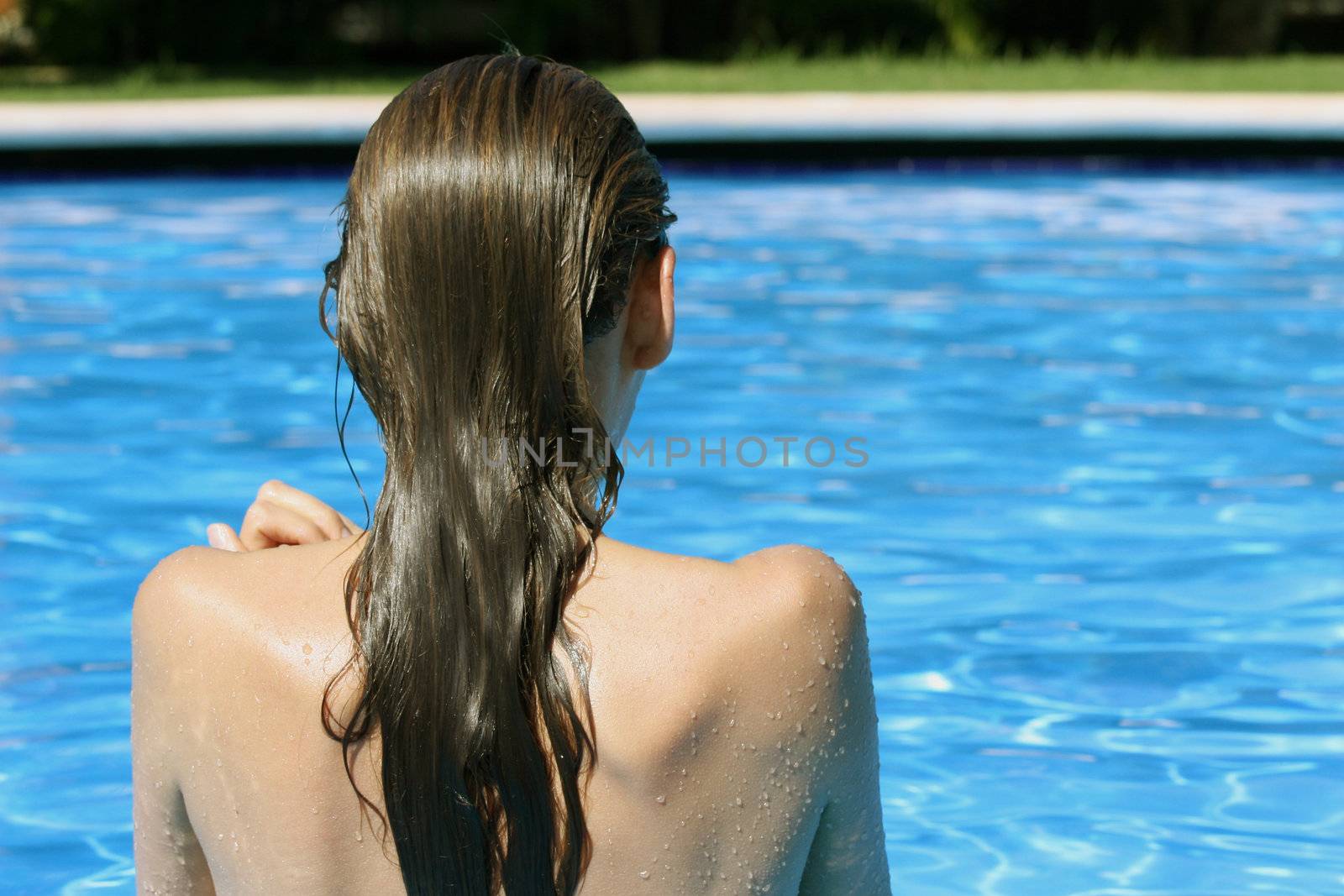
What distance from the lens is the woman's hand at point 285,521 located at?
5.59 feet

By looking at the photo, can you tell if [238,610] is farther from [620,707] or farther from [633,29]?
[633,29]

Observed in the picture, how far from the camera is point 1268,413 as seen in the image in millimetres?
5801

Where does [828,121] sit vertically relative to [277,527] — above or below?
below

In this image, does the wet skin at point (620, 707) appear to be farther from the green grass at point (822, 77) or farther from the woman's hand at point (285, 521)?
the green grass at point (822, 77)

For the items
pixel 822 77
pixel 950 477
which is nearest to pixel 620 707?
pixel 950 477

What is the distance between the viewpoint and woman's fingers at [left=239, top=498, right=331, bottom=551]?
1702 mm

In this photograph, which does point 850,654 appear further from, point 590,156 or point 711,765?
point 590,156

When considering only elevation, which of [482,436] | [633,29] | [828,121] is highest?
[482,436]

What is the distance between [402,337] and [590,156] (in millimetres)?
211

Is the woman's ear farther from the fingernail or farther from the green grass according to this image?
the green grass

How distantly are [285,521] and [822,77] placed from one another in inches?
498

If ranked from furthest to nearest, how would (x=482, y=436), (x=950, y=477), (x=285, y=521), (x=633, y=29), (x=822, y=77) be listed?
(x=633, y=29) → (x=822, y=77) → (x=950, y=477) → (x=285, y=521) → (x=482, y=436)

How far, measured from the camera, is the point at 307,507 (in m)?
1.71

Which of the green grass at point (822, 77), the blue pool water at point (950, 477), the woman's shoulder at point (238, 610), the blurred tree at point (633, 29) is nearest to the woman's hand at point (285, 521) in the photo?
the woman's shoulder at point (238, 610)
